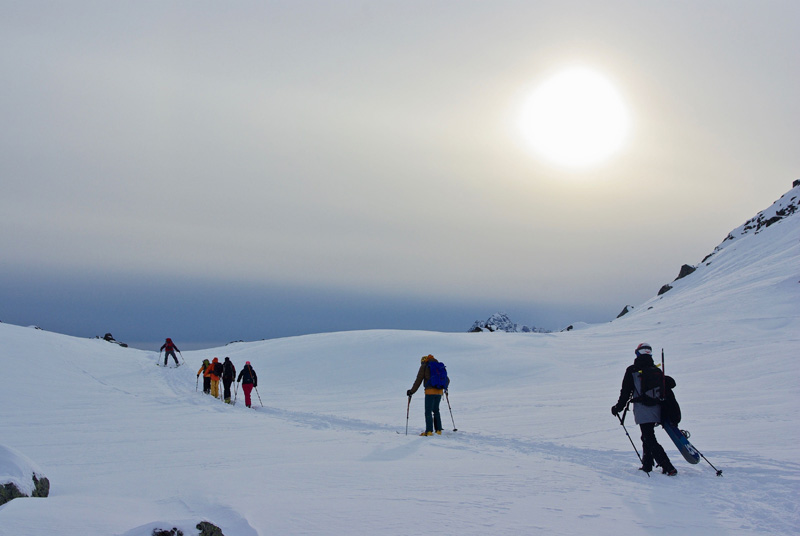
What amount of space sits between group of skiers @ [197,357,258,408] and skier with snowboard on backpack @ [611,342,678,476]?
42.0 ft

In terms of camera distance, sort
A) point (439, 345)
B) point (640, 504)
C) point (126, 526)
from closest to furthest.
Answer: point (126, 526), point (640, 504), point (439, 345)

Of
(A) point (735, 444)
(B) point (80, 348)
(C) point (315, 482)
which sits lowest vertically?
(C) point (315, 482)

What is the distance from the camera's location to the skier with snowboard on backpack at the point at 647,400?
786cm

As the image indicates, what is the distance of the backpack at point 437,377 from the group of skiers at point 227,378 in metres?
7.90

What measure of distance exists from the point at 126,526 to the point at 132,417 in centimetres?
1090

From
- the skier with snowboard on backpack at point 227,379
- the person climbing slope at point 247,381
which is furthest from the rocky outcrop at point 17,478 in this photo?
the skier with snowboard on backpack at point 227,379

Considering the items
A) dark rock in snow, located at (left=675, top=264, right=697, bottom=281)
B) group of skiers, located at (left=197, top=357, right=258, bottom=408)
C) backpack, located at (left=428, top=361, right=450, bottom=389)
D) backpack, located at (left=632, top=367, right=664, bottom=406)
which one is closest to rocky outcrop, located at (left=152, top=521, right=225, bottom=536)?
backpack, located at (left=632, top=367, right=664, bottom=406)

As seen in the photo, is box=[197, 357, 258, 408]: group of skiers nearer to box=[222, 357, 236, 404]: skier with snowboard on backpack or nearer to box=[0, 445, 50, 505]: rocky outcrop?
box=[222, 357, 236, 404]: skier with snowboard on backpack

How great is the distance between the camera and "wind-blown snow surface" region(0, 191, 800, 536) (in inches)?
216

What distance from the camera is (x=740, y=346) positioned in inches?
786

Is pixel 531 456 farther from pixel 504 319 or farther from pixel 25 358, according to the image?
pixel 504 319

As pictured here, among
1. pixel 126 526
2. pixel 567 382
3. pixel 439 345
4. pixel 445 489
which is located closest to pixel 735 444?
pixel 445 489

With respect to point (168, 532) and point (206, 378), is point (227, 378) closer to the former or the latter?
point (206, 378)

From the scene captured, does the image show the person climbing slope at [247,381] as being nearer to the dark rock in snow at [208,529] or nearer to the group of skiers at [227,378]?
the group of skiers at [227,378]
